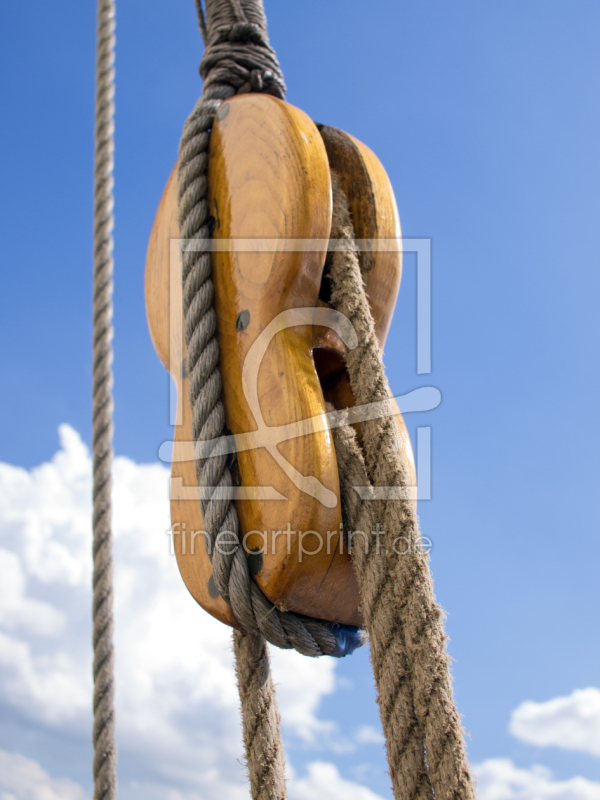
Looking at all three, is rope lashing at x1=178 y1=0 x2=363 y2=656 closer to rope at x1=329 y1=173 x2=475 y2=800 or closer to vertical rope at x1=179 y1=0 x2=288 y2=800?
vertical rope at x1=179 y1=0 x2=288 y2=800

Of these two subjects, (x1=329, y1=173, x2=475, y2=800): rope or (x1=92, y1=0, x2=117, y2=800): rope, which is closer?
(x1=329, y1=173, x2=475, y2=800): rope

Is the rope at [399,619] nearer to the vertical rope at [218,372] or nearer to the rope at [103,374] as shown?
the vertical rope at [218,372]

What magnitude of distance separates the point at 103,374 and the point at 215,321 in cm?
49

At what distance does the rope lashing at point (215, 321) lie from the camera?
0.73 metres

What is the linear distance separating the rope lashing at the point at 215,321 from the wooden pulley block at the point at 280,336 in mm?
16

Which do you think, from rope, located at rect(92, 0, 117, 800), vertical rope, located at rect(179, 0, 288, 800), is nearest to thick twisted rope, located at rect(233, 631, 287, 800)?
vertical rope, located at rect(179, 0, 288, 800)

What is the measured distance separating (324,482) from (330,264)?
0.96ft

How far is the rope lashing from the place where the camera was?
0.73m

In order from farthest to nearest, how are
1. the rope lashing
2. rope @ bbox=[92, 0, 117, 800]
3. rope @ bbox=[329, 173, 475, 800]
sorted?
1. rope @ bbox=[92, 0, 117, 800]
2. the rope lashing
3. rope @ bbox=[329, 173, 475, 800]

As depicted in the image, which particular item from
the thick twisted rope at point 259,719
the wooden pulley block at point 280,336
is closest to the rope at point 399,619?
the wooden pulley block at point 280,336

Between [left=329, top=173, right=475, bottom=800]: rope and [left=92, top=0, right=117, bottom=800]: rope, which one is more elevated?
[left=92, top=0, right=117, bottom=800]: rope

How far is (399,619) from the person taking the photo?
0.66 meters

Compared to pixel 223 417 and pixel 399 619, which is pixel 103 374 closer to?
pixel 223 417

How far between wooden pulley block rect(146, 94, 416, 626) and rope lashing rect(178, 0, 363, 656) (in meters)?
0.02
